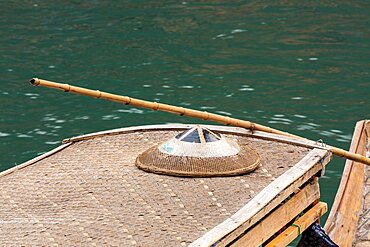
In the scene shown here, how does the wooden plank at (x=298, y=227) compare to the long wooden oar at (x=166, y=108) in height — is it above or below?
below

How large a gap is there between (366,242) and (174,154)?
1.82m

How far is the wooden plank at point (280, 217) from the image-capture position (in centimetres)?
451

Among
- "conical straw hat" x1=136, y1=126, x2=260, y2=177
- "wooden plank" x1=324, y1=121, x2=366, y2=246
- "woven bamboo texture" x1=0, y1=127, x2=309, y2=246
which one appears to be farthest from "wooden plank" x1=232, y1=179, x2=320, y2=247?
"wooden plank" x1=324, y1=121, x2=366, y2=246

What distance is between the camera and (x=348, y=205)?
6465mm

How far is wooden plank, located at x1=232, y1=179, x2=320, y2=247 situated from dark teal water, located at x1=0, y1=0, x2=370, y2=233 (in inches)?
123

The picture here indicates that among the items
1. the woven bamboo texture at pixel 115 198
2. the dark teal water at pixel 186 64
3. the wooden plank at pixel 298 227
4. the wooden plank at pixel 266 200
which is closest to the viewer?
the wooden plank at pixel 266 200

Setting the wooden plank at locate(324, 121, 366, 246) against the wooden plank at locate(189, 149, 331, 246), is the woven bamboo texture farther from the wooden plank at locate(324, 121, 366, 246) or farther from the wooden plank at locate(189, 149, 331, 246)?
the wooden plank at locate(324, 121, 366, 246)

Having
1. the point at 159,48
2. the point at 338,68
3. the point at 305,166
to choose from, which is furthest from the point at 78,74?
the point at 305,166

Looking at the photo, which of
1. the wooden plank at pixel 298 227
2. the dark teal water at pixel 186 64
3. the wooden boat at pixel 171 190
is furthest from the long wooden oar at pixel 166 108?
the dark teal water at pixel 186 64

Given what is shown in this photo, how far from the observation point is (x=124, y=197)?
480 cm

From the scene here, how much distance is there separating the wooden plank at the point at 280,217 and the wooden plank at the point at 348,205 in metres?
0.92

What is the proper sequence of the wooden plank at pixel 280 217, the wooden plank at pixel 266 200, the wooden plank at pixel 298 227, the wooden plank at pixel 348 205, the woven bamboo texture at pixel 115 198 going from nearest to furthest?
the wooden plank at pixel 266 200
the woven bamboo texture at pixel 115 198
the wooden plank at pixel 280 217
the wooden plank at pixel 298 227
the wooden plank at pixel 348 205

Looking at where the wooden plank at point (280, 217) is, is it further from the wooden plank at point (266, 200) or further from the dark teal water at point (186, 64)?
the dark teal water at point (186, 64)

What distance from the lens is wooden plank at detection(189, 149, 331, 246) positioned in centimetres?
417
